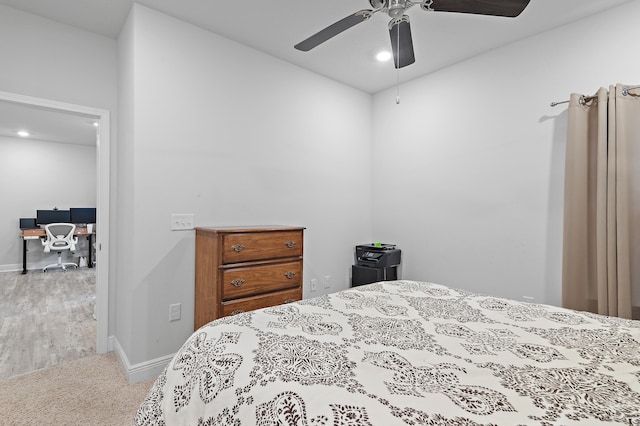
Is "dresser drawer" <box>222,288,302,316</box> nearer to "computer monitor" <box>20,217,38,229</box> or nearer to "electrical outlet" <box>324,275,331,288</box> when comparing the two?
"electrical outlet" <box>324,275,331,288</box>

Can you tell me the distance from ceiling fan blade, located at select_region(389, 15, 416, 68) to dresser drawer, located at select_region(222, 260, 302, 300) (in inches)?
65.5

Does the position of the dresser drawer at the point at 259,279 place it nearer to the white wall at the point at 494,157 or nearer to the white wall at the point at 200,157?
the white wall at the point at 200,157

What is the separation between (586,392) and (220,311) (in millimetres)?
1916

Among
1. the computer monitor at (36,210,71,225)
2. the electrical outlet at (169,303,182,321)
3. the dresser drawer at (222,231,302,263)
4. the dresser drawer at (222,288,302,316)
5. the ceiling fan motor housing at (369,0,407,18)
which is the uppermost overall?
the ceiling fan motor housing at (369,0,407,18)

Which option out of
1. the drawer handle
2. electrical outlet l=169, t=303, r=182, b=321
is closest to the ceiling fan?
the drawer handle

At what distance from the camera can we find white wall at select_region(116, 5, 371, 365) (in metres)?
2.29

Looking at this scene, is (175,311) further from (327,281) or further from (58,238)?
(58,238)

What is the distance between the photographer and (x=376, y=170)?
3.88 meters

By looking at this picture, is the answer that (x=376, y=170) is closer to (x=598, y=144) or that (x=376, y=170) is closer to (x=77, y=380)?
(x=598, y=144)

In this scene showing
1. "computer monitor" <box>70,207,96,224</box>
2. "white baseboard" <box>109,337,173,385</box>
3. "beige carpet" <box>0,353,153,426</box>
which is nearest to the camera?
"beige carpet" <box>0,353,153,426</box>

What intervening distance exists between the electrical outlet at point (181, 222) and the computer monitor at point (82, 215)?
5793 mm

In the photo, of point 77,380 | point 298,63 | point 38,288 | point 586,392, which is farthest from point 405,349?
point 38,288

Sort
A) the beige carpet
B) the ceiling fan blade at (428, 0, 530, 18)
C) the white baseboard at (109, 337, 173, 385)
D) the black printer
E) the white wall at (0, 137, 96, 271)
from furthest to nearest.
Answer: the white wall at (0, 137, 96, 271), the black printer, the white baseboard at (109, 337, 173, 385), the beige carpet, the ceiling fan blade at (428, 0, 530, 18)

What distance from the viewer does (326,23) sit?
2.48 metres
